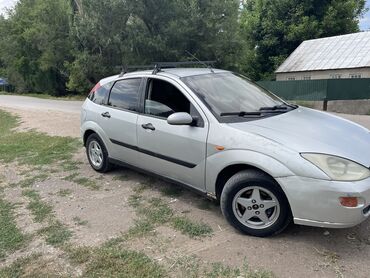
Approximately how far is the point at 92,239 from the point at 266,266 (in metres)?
1.77

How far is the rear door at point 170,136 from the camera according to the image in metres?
4.14

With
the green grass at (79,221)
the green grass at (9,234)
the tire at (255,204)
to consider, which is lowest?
the green grass at (9,234)

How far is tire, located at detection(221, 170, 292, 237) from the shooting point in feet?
11.7

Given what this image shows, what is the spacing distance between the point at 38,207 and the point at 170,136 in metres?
1.97

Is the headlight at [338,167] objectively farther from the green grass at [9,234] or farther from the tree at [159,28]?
the tree at [159,28]

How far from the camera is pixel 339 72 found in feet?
92.0

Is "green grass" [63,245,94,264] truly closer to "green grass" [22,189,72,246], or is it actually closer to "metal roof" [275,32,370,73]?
"green grass" [22,189,72,246]

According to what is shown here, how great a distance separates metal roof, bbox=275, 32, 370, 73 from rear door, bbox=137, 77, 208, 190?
25167 millimetres

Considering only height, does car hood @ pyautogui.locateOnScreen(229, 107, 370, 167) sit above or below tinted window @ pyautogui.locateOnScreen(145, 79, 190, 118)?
below

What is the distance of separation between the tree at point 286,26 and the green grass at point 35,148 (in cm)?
2442

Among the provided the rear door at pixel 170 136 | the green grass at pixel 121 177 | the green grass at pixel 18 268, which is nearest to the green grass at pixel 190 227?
the rear door at pixel 170 136

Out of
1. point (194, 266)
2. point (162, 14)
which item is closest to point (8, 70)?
point (162, 14)

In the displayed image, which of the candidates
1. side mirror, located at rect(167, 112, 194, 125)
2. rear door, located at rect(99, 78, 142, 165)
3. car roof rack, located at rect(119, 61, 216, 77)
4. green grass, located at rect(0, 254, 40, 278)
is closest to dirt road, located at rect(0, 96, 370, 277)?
green grass, located at rect(0, 254, 40, 278)

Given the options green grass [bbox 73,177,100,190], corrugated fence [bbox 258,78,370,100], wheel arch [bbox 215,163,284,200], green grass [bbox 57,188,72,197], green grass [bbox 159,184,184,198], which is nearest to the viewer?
wheel arch [bbox 215,163,284,200]
